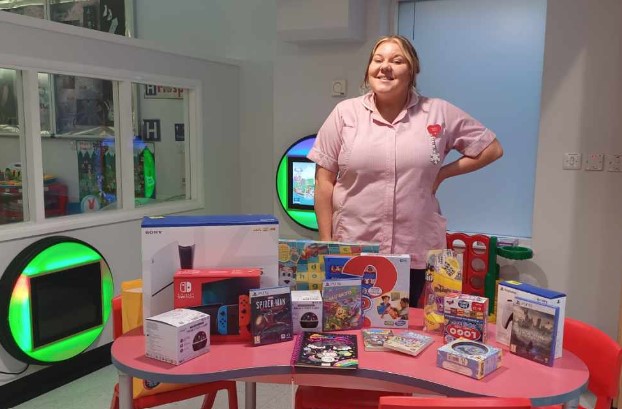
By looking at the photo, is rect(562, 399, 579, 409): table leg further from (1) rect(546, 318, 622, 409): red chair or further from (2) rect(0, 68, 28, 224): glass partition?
(2) rect(0, 68, 28, 224): glass partition

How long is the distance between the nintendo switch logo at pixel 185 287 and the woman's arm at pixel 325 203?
0.81 m

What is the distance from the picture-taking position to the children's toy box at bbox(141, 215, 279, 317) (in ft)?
5.62

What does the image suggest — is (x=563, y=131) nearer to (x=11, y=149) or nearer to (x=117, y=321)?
(x=117, y=321)

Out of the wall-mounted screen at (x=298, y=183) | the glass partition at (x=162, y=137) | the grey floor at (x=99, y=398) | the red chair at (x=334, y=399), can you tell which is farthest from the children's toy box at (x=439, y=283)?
the glass partition at (x=162, y=137)

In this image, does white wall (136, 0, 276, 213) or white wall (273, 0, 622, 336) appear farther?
white wall (136, 0, 276, 213)

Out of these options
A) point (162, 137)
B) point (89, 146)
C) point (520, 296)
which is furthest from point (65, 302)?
point (520, 296)

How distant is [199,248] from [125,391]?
47 centimetres

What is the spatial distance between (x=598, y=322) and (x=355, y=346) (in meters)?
2.31

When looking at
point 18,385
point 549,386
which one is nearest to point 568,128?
point 549,386

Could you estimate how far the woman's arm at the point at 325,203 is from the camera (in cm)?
240

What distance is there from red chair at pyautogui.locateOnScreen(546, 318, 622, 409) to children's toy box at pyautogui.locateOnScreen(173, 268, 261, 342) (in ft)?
3.16

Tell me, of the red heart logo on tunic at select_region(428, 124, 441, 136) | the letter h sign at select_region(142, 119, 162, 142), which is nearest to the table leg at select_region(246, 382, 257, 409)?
the red heart logo on tunic at select_region(428, 124, 441, 136)

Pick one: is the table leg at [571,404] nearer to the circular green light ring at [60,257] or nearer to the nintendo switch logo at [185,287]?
the nintendo switch logo at [185,287]

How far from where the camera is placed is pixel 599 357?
5.83 feet
